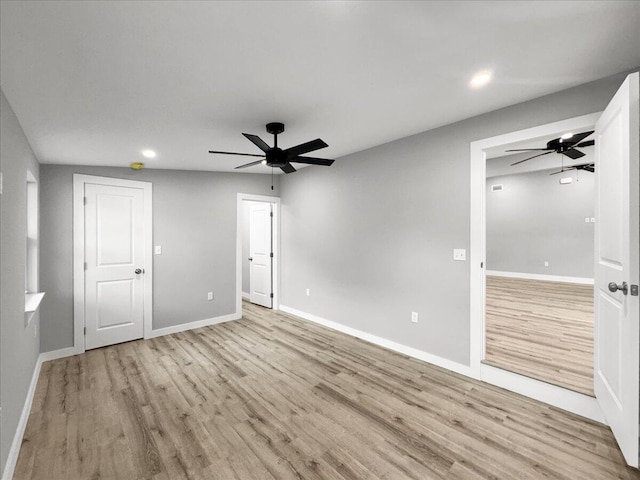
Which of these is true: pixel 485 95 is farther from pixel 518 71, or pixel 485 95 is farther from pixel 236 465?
pixel 236 465

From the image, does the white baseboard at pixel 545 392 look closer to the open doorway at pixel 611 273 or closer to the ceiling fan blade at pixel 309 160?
the open doorway at pixel 611 273

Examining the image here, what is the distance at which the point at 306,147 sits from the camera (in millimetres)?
2635

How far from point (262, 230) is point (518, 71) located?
187 inches

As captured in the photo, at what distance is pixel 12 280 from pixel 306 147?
2.40 meters

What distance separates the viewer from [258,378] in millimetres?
3070

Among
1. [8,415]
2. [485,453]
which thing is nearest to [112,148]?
[8,415]

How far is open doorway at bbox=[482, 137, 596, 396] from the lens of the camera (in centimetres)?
328

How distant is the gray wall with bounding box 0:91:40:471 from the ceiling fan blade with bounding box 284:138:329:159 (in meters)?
1.98

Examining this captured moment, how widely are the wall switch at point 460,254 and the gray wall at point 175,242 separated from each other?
354 centimetres

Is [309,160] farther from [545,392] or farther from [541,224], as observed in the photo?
[541,224]

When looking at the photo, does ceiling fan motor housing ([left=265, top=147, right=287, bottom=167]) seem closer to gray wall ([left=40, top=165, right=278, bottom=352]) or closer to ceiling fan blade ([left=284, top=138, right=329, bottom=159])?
ceiling fan blade ([left=284, top=138, right=329, bottom=159])

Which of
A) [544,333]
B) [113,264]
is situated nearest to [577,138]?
[544,333]

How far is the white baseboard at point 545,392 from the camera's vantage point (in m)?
2.33

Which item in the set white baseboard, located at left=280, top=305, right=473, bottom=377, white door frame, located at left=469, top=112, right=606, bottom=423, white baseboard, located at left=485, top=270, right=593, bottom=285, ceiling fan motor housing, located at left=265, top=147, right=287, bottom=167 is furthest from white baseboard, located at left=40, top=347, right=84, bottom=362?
white baseboard, located at left=485, top=270, right=593, bottom=285
